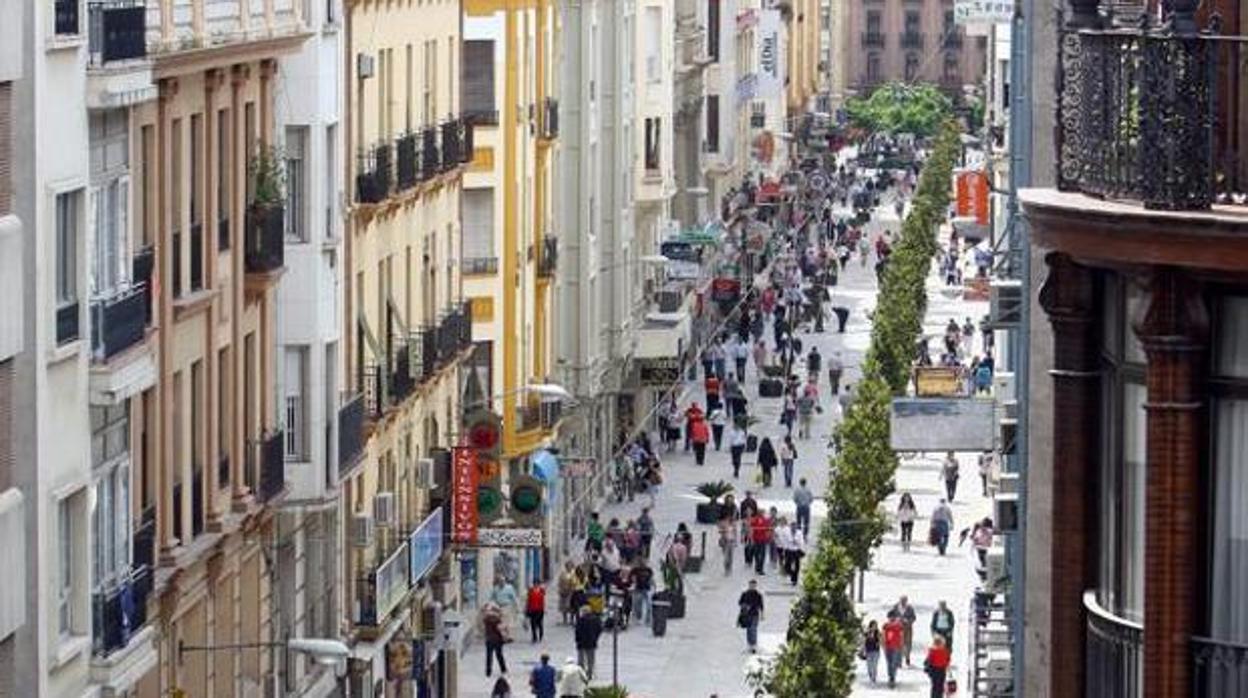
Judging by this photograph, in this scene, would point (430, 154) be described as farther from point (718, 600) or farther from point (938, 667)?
point (718, 600)

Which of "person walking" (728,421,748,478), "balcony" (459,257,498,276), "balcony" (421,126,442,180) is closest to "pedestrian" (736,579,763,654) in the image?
"balcony" (459,257,498,276)

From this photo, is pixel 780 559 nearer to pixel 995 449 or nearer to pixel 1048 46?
pixel 995 449

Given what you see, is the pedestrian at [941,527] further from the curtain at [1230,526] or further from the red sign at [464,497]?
the curtain at [1230,526]

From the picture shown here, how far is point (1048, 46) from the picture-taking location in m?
22.5

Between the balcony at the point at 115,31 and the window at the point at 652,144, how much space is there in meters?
58.5

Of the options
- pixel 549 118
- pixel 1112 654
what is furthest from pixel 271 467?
pixel 1112 654

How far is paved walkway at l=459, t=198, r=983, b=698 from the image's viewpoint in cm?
6341

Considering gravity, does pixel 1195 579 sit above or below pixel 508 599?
above

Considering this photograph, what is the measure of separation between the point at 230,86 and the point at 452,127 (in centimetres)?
1839

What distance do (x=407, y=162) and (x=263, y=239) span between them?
12.0 meters

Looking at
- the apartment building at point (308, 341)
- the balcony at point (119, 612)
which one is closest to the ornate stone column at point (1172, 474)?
the balcony at point (119, 612)

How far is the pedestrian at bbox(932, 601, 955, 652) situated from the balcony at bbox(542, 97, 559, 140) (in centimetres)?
1530

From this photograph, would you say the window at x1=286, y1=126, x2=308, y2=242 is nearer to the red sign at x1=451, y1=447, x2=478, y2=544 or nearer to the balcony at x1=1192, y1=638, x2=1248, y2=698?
the red sign at x1=451, y1=447, x2=478, y2=544

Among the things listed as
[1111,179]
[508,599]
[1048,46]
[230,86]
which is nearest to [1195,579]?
[1111,179]
